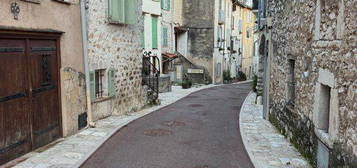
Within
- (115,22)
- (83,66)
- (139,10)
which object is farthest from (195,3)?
(83,66)

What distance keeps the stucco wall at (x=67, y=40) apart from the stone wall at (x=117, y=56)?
804 mm

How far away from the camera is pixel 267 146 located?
793cm

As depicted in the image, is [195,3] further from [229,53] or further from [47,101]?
[47,101]

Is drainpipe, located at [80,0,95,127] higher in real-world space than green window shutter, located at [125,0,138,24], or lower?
lower

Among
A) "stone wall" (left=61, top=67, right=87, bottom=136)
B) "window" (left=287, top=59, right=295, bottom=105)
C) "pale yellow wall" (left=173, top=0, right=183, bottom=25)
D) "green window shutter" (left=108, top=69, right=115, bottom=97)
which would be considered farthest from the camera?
"pale yellow wall" (left=173, top=0, right=183, bottom=25)

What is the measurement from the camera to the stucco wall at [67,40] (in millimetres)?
6973

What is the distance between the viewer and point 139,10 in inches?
522

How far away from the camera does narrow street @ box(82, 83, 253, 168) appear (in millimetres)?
6746

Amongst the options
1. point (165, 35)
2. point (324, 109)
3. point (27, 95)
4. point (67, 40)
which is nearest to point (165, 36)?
point (165, 35)

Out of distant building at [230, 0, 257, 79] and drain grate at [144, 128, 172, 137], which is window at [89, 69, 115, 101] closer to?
drain grate at [144, 128, 172, 137]

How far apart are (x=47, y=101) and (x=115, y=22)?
169 inches

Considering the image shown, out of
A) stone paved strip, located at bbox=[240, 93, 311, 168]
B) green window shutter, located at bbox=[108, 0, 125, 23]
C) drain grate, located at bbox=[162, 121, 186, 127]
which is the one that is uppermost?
green window shutter, located at bbox=[108, 0, 125, 23]

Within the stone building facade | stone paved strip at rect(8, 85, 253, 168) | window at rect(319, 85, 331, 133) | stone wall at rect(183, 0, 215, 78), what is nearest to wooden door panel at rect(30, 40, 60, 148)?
stone paved strip at rect(8, 85, 253, 168)

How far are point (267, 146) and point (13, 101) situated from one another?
585 cm
